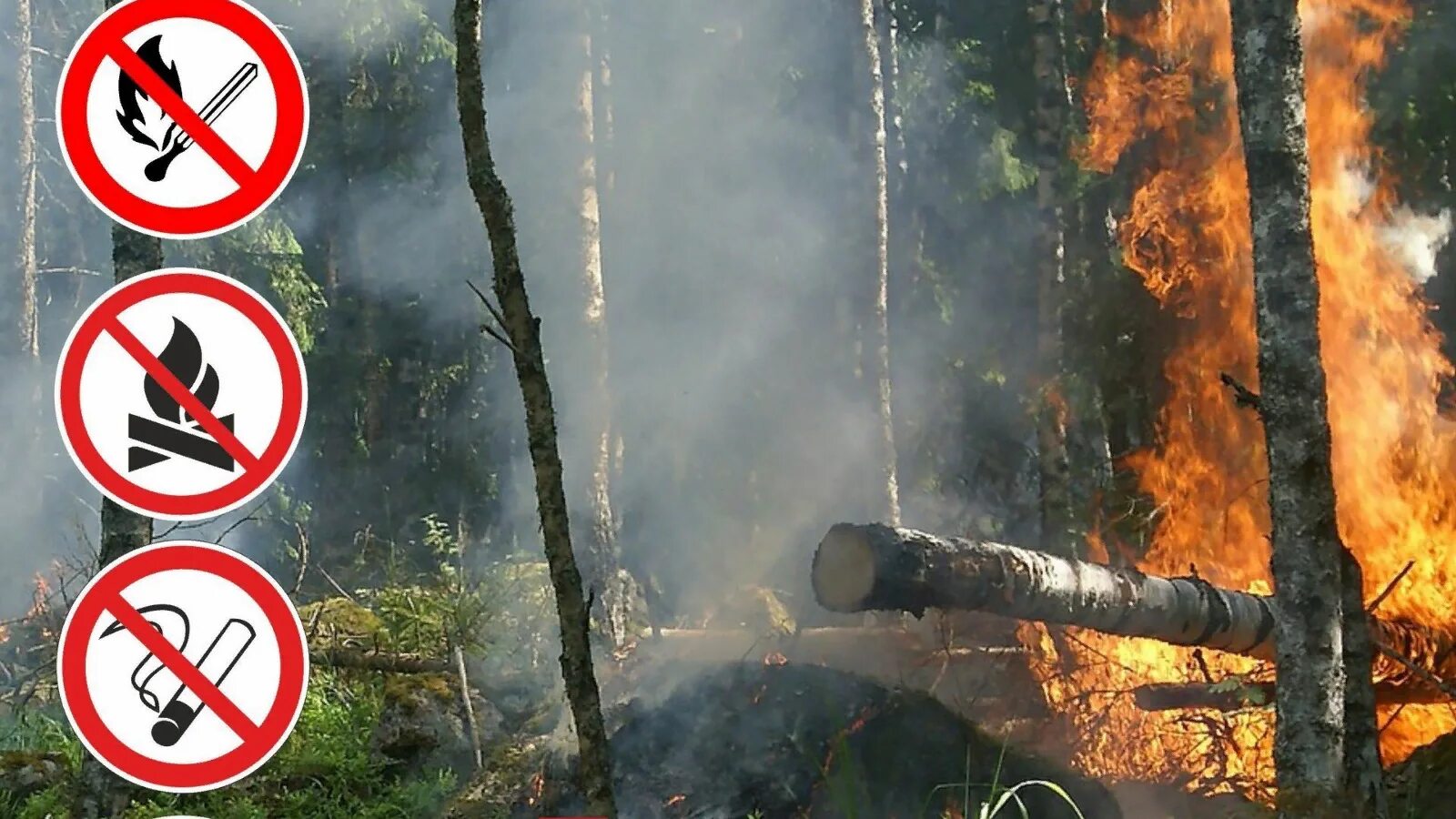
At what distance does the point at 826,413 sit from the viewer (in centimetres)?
1730

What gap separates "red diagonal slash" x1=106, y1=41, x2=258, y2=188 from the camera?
374 cm

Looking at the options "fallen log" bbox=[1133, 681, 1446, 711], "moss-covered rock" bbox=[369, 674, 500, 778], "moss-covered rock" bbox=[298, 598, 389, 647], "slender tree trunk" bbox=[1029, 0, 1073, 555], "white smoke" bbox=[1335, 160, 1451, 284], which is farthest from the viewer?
"moss-covered rock" bbox=[298, 598, 389, 647]

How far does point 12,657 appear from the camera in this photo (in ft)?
45.2

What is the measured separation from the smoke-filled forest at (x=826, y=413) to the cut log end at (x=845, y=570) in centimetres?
3

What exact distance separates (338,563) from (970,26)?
43.6 feet

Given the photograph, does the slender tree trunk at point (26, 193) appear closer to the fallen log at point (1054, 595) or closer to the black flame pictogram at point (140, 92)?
the black flame pictogram at point (140, 92)

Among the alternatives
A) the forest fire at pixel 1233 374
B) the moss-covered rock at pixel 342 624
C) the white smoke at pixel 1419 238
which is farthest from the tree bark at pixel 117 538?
the white smoke at pixel 1419 238

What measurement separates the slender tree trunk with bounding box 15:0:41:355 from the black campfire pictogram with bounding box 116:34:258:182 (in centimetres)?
1382

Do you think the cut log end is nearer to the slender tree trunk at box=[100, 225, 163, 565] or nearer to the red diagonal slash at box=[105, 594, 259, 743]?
the red diagonal slash at box=[105, 594, 259, 743]

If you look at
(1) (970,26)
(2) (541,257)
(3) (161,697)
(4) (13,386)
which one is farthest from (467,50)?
(4) (13,386)

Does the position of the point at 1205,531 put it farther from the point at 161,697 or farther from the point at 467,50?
the point at 161,697

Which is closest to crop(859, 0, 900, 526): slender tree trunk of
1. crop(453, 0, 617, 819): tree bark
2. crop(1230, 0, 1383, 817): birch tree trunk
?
crop(1230, 0, 1383, 817): birch tree trunk

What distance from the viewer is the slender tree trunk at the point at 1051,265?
33.0 feet

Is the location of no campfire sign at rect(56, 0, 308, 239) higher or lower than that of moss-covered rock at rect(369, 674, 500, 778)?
higher
